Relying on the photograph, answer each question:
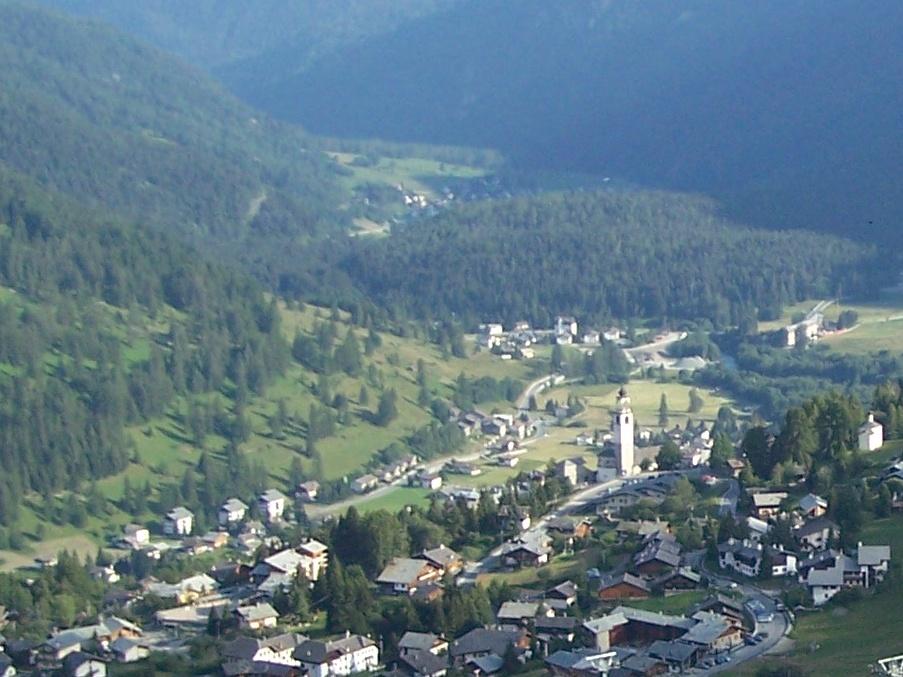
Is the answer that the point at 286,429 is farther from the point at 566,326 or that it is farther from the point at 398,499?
the point at 566,326

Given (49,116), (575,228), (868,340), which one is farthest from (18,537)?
(49,116)

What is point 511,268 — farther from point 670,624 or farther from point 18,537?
point 670,624

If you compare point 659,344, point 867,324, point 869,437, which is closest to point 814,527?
point 869,437

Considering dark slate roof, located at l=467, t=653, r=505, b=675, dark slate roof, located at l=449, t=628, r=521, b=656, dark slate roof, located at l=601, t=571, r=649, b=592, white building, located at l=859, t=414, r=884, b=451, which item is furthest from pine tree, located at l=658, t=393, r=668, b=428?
dark slate roof, located at l=467, t=653, r=505, b=675

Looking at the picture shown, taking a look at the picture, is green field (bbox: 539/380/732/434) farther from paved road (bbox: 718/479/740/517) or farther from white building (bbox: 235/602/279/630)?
white building (bbox: 235/602/279/630)

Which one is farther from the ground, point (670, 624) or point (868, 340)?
point (868, 340)

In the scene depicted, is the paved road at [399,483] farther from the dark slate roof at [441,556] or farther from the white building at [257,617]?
the white building at [257,617]
